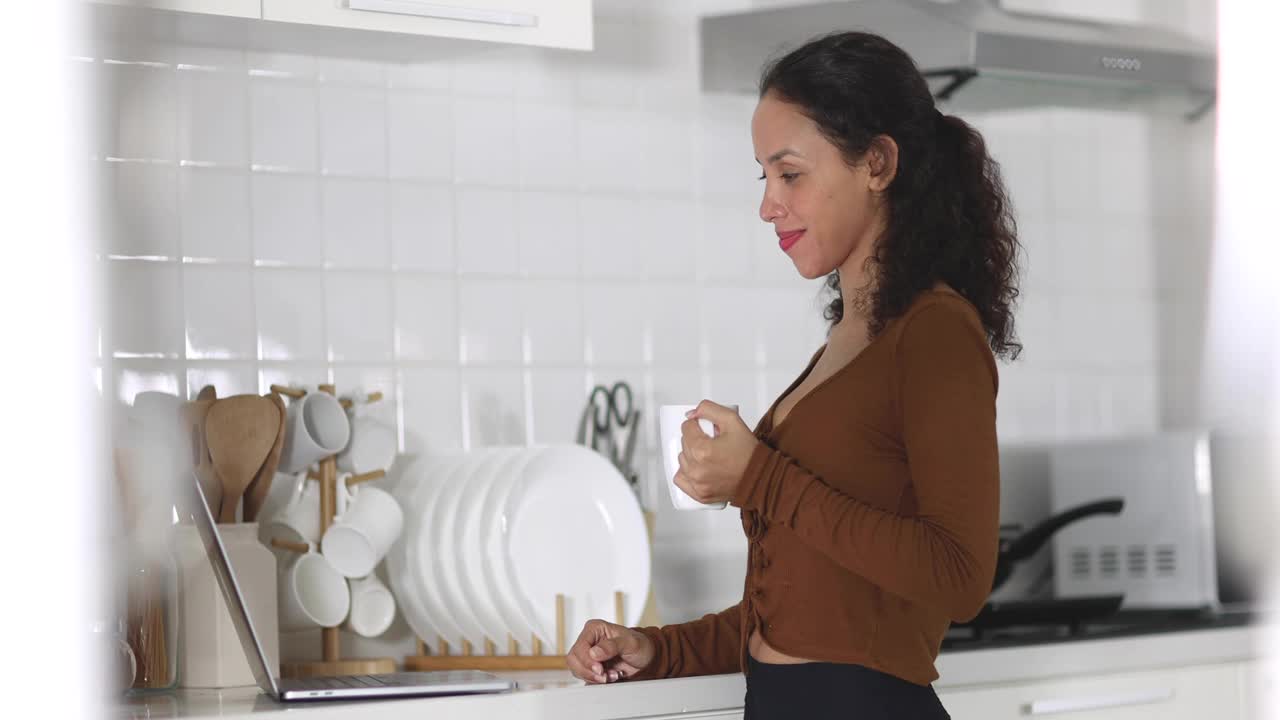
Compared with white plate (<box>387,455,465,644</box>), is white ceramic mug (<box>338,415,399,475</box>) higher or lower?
higher

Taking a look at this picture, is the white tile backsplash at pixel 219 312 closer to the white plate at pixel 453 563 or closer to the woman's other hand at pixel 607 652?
the white plate at pixel 453 563

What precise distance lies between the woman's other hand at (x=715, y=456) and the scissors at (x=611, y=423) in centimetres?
83

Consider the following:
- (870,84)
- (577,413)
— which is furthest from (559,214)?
(870,84)

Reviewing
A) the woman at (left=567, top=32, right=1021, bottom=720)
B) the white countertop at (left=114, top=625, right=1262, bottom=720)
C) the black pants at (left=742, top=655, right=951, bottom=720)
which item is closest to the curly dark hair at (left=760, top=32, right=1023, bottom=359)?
the woman at (left=567, top=32, right=1021, bottom=720)

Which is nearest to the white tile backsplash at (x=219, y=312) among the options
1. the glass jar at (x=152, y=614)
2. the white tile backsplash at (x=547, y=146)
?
the glass jar at (x=152, y=614)

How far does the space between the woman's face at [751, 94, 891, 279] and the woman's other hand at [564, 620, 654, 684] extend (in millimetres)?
383

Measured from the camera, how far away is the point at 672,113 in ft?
6.92

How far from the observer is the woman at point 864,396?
1049 millimetres

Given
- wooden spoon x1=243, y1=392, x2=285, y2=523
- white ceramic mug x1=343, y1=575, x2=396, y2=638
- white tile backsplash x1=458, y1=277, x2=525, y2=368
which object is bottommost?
white ceramic mug x1=343, y1=575, x2=396, y2=638

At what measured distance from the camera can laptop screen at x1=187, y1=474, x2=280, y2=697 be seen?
52.9 inches

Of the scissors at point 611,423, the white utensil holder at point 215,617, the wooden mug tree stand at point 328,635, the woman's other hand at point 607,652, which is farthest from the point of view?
the scissors at point 611,423

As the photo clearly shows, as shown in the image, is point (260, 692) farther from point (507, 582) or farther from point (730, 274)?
point (730, 274)

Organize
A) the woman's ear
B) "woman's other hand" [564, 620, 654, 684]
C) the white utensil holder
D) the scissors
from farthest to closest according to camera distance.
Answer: the scissors < the white utensil holder < "woman's other hand" [564, 620, 654, 684] < the woman's ear

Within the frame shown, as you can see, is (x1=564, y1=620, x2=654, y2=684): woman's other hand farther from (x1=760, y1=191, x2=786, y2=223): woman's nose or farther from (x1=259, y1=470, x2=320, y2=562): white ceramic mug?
(x1=259, y1=470, x2=320, y2=562): white ceramic mug
